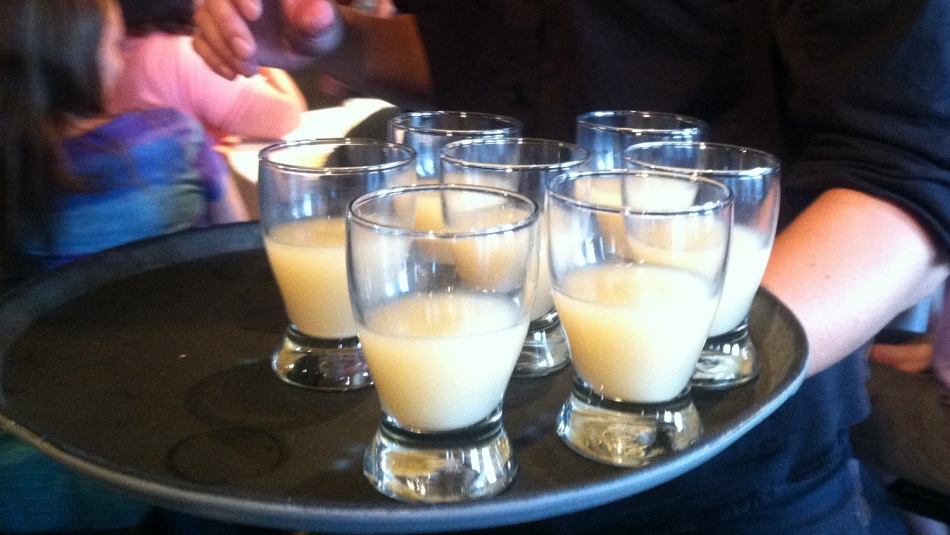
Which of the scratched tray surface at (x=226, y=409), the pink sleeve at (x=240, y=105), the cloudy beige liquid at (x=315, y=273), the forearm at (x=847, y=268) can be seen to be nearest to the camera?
the scratched tray surface at (x=226, y=409)

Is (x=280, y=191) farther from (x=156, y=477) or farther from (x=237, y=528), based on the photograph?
(x=237, y=528)

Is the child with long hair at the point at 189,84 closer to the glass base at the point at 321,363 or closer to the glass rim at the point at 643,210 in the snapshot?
the glass base at the point at 321,363

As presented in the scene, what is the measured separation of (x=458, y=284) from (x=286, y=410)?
0.18 metres

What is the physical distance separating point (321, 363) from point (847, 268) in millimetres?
497

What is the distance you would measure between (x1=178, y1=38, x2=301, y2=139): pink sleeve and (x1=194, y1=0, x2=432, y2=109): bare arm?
3.33 ft

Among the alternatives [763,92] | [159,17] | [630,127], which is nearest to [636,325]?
[630,127]

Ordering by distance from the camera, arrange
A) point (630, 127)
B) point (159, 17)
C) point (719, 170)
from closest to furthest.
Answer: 1. point (719, 170)
2. point (630, 127)
3. point (159, 17)

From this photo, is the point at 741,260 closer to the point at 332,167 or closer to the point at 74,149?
the point at 332,167

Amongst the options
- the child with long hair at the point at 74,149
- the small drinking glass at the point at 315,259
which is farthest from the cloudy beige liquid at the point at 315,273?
the child with long hair at the point at 74,149

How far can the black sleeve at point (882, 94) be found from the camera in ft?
2.61

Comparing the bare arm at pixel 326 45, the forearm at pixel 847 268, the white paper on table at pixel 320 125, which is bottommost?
the white paper on table at pixel 320 125

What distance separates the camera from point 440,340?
1.76 ft

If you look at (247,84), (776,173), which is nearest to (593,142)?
(776,173)

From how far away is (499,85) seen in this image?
110 centimetres
